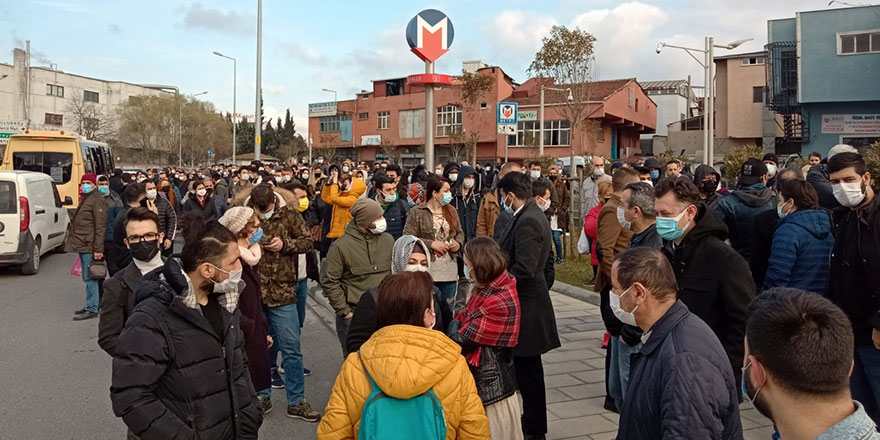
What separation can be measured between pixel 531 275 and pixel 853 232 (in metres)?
A: 2.09

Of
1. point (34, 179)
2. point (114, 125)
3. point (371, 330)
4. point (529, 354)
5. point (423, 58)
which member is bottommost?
point (529, 354)

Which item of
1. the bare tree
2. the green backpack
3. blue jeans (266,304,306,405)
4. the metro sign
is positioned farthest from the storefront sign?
the bare tree

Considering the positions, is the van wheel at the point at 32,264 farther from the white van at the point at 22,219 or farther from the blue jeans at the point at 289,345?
the blue jeans at the point at 289,345

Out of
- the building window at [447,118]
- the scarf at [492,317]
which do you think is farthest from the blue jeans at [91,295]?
the building window at [447,118]

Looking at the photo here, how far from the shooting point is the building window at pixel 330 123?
74.6 meters

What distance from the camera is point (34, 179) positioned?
44.9 ft

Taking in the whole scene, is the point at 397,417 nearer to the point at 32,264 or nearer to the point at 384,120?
the point at 32,264

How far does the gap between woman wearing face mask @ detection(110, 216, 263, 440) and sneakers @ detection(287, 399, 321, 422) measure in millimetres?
2377

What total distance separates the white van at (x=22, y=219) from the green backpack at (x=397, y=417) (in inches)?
490

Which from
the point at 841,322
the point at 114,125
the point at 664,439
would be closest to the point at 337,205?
the point at 664,439

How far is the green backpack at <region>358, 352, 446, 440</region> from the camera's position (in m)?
2.76

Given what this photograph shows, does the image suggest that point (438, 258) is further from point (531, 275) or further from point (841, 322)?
point (841, 322)

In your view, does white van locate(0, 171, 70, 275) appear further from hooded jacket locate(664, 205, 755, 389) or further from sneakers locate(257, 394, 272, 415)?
hooded jacket locate(664, 205, 755, 389)

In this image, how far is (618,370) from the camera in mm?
5332
